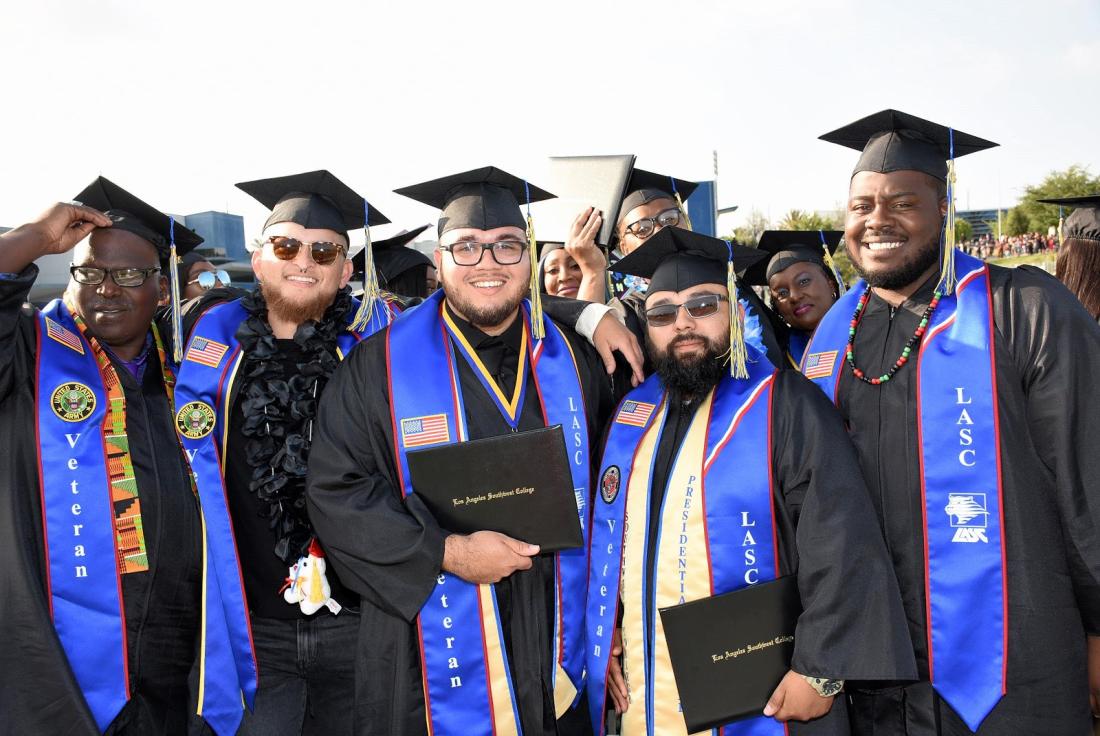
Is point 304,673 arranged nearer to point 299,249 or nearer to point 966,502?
point 299,249

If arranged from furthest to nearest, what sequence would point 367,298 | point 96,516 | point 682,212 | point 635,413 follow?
point 682,212 → point 367,298 → point 635,413 → point 96,516

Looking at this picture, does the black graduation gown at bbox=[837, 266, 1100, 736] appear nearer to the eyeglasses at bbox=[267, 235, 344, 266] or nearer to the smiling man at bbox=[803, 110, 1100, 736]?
the smiling man at bbox=[803, 110, 1100, 736]

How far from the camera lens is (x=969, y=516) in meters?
2.54

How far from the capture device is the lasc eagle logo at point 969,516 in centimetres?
253

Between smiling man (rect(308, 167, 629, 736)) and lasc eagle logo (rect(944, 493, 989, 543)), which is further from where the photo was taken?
smiling man (rect(308, 167, 629, 736))

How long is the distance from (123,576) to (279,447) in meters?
0.66

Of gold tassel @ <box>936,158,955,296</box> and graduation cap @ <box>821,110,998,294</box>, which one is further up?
graduation cap @ <box>821,110,998,294</box>

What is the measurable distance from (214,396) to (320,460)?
21.5 inches

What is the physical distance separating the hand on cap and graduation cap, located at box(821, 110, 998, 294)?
1.67m

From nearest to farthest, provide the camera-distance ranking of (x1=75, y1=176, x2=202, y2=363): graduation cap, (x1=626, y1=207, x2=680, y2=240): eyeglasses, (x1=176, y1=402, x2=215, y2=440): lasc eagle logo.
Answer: (x1=176, y1=402, x2=215, y2=440): lasc eagle logo, (x1=75, y1=176, x2=202, y2=363): graduation cap, (x1=626, y1=207, x2=680, y2=240): eyeglasses

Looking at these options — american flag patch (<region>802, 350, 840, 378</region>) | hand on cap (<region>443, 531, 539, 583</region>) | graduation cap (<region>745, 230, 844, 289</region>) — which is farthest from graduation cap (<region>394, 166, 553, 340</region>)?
graduation cap (<region>745, 230, 844, 289</region>)

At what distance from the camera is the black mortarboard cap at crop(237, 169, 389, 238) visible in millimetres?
3191

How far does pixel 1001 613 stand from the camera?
251cm

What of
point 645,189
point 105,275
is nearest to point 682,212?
point 645,189
